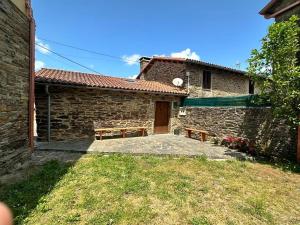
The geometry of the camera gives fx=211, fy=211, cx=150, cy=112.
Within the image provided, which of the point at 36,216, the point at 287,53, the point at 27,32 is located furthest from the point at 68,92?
the point at 287,53

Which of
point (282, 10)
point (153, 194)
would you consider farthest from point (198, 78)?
point (153, 194)

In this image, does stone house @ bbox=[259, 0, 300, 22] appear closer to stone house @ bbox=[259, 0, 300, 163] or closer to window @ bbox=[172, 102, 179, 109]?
stone house @ bbox=[259, 0, 300, 163]

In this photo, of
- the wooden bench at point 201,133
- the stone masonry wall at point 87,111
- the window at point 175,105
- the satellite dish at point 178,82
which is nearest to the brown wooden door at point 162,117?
the window at point 175,105

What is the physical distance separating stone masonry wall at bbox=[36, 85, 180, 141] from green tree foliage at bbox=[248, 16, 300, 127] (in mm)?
6694

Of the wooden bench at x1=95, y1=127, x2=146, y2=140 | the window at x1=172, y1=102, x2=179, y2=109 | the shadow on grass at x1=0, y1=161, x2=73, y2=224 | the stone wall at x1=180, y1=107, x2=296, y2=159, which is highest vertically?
the window at x1=172, y1=102, x2=179, y2=109

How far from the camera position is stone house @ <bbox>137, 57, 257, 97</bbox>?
46.0 ft

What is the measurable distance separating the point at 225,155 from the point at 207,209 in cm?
453

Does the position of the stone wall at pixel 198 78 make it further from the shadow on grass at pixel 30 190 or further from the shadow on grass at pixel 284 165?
the shadow on grass at pixel 30 190

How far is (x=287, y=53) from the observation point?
6.97 meters

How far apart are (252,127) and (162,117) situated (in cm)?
568

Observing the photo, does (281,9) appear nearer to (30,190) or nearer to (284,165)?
(284,165)

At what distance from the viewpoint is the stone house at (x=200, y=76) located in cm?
1402

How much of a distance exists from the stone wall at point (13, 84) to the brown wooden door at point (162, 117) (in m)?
7.73

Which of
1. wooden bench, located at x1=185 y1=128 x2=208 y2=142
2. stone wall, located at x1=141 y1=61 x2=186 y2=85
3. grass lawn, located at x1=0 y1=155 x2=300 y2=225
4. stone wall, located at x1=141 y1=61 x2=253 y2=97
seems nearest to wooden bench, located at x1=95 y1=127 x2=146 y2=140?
wooden bench, located at x1=185 y1=128 x2=208 y2=142
